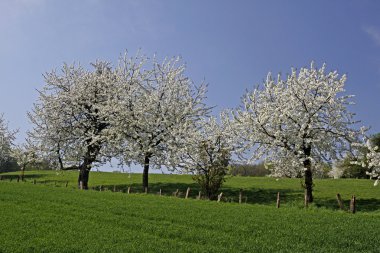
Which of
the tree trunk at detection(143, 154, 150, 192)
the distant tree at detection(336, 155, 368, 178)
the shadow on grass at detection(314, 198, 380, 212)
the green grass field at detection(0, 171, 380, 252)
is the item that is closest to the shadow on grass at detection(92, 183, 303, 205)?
the tree trunk at detection(143, 154, 150, 192)

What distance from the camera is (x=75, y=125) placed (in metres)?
59.7

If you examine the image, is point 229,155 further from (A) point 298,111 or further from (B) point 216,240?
(B) point 216,240

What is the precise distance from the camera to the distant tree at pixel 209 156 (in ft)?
148

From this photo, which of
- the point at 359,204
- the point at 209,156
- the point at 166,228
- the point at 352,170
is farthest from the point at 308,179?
the point at 352,170

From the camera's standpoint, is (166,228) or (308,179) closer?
(166,228)

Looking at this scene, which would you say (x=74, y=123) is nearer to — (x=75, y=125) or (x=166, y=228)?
(x=75, y=125)

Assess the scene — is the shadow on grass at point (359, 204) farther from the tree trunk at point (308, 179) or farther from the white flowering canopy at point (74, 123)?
the white flowering canopy at point (74, 123)

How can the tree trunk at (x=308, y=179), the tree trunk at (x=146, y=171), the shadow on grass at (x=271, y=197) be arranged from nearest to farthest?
1. the shadow on grass at (x=271, y=197)
2. the tree trunk at (x=308, y=179)
3. the tree trunk at (x=146, y=171)

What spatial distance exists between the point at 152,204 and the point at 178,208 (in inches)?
113

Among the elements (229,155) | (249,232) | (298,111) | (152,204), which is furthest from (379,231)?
(229,155)

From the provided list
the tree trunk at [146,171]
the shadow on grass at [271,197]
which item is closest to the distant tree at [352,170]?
the shadow on grass at [271,197]

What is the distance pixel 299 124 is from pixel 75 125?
31.3 meters

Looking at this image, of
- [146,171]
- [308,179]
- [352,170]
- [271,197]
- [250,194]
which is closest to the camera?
[308,179]

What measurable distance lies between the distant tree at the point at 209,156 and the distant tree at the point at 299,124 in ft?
9.91
